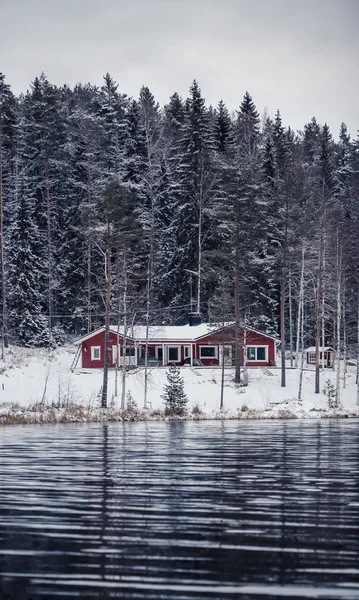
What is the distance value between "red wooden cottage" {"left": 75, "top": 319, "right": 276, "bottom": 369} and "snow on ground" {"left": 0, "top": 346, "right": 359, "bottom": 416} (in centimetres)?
239

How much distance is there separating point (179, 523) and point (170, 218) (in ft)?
227

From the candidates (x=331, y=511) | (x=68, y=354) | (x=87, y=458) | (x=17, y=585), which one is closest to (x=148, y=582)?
(x=17, y=585)

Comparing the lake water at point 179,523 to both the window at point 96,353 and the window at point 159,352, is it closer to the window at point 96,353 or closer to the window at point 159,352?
the window at point 96,353

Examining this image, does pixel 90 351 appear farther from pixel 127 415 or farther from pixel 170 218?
pixel 127 415

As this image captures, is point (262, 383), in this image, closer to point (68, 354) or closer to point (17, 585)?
point (68, 354)

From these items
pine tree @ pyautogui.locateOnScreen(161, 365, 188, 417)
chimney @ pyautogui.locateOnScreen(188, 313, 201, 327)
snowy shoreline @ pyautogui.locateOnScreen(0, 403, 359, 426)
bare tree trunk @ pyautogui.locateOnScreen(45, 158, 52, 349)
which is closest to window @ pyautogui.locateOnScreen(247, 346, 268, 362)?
chimney @ pyautogui.locateOnScreen(188, 313, 201, 327)

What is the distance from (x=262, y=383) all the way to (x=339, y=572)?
1970 inches

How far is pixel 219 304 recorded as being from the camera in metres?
53.2

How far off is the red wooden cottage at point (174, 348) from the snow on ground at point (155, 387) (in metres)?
2.39

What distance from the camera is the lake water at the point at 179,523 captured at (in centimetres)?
858

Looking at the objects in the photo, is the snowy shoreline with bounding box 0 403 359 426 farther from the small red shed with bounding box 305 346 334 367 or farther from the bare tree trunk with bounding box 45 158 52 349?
the bare tree trunk with bounding box 45 158 52 349

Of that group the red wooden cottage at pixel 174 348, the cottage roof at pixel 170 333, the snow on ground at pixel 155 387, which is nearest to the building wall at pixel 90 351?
the red wooden cottage at pixel 174 348

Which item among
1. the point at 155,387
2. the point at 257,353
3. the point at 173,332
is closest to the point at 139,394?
the point at 155,387

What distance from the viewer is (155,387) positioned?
5572 centimetres
